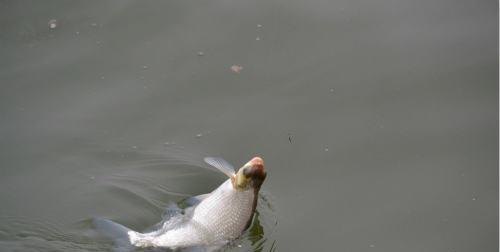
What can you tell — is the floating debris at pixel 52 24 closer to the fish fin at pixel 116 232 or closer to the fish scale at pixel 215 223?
the fish fin at pixel 116 232

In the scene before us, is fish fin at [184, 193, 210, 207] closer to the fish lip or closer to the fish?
the fish

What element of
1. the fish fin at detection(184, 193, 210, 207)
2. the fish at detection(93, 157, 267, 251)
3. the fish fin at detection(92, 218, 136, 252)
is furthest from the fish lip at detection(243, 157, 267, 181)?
the fish fin at detection(92, 218, 136, 252)

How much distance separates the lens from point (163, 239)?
4445 millimetres

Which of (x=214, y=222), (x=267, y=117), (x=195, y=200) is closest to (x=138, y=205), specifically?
(x=195, y=200)

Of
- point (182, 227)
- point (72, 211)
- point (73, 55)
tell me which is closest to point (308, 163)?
point (182, 227)

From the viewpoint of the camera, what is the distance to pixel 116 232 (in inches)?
179

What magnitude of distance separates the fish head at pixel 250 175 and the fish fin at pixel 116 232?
75 centimetres

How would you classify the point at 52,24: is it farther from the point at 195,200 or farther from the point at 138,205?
the point at 195,200

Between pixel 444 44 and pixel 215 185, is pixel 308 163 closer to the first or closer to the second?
pixel 215 185

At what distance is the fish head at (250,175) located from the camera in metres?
4.39

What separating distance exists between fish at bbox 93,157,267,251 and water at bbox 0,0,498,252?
0.52 ft

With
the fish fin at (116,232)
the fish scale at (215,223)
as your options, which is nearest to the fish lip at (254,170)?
the fish scale at (215,223)

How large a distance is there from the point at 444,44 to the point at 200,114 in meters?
2.32

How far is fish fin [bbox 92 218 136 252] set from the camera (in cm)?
447
